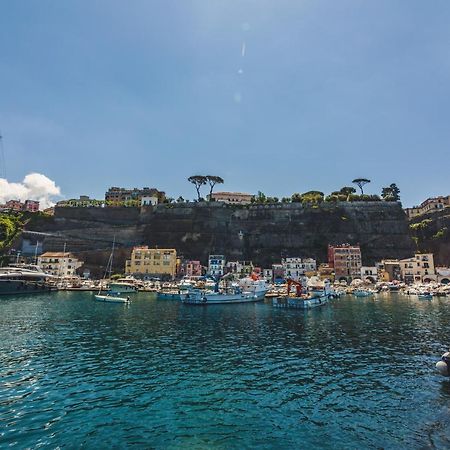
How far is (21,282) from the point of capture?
71562mm

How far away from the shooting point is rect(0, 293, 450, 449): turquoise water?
38.3 ft

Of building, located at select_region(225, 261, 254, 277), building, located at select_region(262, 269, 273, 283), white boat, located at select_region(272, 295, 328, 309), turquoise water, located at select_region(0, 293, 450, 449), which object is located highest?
building, located at select_region(225, 261, 254, 277)

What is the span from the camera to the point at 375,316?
42.4m

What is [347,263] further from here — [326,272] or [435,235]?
[435,235]

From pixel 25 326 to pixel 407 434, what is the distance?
33.9 meters

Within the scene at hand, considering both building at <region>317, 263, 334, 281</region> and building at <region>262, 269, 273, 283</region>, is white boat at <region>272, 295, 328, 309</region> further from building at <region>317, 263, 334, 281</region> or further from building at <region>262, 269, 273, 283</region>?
building at <region>262, 269, 273, 283</region>

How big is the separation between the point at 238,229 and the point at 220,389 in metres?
107

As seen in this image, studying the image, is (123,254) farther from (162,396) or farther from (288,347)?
(162,396)

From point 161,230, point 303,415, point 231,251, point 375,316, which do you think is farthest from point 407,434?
point 161,230

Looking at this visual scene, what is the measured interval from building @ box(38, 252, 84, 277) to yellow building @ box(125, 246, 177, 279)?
18031mm

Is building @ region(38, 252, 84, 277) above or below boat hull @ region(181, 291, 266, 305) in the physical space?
above

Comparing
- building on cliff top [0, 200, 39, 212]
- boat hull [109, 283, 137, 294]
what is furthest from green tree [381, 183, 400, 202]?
building on cliff top [0, 200, 39, 212]

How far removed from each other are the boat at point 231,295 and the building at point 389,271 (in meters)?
48.6

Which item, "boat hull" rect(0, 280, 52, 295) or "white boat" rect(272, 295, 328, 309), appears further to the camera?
"boat hull" rect(0, 280, 52, 295)
